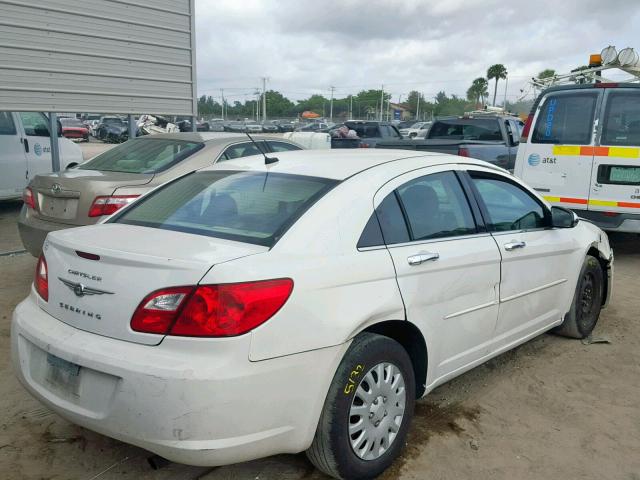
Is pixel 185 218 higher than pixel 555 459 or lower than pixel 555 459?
higher

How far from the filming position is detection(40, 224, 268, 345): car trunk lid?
2.36 m

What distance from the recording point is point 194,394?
2209 millimetres

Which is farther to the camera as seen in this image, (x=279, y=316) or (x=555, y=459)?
(x=555, y=459)

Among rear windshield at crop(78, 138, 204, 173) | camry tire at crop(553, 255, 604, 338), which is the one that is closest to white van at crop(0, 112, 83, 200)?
rear windshield at crop(78, 138, 204, 173)

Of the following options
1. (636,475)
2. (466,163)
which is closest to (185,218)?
(466,163)

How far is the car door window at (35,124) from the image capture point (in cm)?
945

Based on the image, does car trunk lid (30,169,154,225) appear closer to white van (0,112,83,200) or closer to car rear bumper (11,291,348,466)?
car rear bumper (11,291,348,466)

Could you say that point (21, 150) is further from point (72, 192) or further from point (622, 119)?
point (622, 119)

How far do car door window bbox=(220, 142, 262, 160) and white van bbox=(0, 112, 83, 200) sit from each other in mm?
4551

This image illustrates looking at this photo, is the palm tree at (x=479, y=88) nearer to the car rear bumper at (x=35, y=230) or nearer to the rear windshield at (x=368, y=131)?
the rear windshield at (x=368, y=131)

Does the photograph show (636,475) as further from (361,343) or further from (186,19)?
(186,19)

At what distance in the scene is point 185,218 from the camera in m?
3.02

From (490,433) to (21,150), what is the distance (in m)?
8.53

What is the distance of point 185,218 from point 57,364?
35.5 inches
